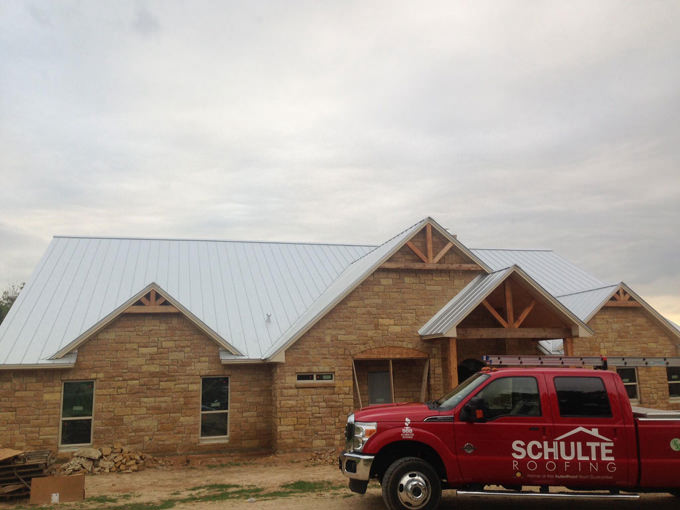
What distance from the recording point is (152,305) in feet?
57.6

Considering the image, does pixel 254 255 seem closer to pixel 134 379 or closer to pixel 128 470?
pixel 134 379

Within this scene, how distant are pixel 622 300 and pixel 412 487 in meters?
15.9

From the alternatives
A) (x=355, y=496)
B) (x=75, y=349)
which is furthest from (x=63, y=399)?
(x=355, y=496)

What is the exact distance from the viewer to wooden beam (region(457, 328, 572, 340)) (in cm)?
1661

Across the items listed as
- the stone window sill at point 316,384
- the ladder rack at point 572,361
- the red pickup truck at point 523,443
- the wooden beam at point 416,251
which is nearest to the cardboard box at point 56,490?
the red pickup truck at point 523,443

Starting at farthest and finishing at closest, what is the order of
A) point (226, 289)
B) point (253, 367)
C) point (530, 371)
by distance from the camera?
point (226, 289), point (253, 367), point (530, 371)

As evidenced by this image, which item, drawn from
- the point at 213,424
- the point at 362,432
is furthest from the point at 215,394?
the point at 362,432

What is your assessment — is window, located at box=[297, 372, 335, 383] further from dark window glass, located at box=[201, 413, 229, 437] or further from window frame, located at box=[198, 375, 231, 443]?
dark window glass, located at box=[201, 413, 229, 437]

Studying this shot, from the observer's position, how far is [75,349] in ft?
55.7

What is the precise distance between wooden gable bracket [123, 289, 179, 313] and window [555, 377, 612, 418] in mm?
11931

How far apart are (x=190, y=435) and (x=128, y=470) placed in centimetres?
200

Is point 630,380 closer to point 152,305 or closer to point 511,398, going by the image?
point 511,398

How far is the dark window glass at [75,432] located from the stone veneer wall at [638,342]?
16.1 metres

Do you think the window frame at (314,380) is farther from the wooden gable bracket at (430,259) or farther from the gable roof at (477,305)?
the wooden gable bracket at (430,259)
